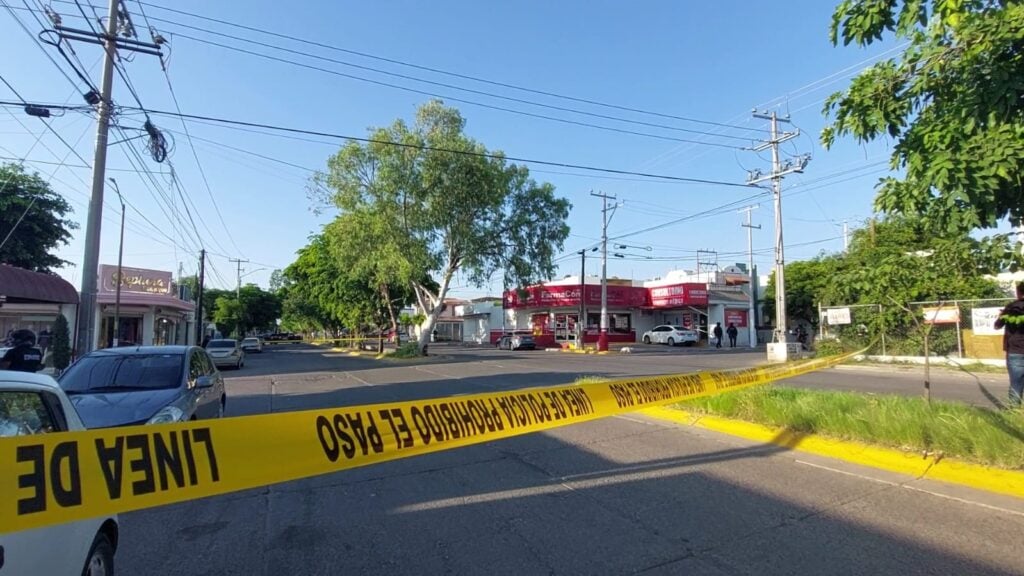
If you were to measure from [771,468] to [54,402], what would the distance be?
6.24m

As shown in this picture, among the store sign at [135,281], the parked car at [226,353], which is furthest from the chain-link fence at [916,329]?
the store sign at [135,281]

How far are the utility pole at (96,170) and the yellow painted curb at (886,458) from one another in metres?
13.3

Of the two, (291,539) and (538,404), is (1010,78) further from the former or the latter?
(291,539)

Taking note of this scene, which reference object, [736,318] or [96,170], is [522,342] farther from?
[96,170]

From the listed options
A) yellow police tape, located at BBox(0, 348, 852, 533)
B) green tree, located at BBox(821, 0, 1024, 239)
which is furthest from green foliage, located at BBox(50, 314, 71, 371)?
green tree, located at BBox(821, 0, 1024, 239)

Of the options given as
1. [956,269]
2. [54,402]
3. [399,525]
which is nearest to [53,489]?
[54,402]

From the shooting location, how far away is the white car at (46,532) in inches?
91.8

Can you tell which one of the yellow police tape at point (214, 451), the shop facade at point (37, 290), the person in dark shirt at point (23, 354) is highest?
the shop facade at point (37, 290)

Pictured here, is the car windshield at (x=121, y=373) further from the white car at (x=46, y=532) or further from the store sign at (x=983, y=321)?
the store sign at (x=983, y=321)

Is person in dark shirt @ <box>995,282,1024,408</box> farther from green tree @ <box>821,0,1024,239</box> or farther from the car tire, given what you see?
the car tire

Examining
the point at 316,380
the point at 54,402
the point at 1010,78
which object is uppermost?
the point at 1010,78

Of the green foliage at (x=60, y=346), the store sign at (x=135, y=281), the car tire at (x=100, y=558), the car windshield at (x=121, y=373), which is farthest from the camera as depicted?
the store sign at (x=135, y=281)

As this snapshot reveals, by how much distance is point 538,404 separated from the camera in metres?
5.16

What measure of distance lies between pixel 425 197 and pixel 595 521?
86.7ft
